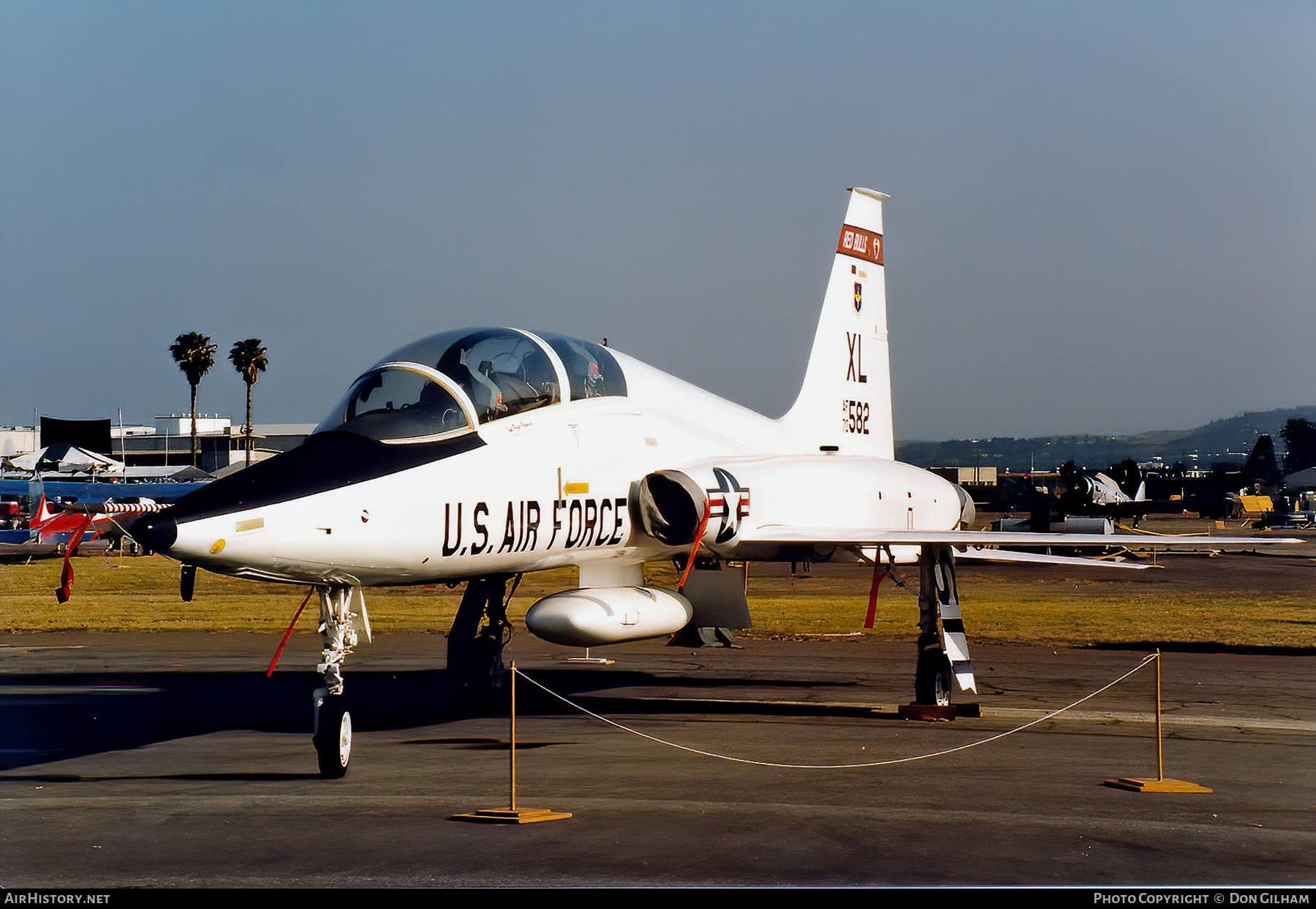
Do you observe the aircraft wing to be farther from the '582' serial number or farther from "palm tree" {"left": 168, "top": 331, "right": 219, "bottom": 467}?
"palm tree" {"left": 168, "top": 331, "right": 219, "bottom": 467}

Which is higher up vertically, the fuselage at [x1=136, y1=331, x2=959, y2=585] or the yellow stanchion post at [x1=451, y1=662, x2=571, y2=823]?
the fuselage at [x1=136, y1=331, x2=959, y2=585]

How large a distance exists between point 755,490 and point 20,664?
10.7 metres

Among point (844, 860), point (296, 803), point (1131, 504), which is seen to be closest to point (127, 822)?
point (296, 803)

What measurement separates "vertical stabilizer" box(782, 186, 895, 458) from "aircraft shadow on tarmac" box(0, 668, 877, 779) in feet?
11.7

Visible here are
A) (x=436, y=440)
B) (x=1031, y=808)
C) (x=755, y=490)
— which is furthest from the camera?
(x=755, y=490)

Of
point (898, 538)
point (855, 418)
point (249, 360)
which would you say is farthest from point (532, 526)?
point (249, 360)

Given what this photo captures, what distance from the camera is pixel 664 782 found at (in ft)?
28.5

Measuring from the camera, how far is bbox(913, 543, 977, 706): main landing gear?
1245 centimetres

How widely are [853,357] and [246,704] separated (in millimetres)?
8881

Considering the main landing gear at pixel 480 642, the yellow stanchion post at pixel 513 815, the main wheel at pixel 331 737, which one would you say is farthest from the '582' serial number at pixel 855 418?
the yellow stanchion post at pixel 513 815

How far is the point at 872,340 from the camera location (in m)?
17.2

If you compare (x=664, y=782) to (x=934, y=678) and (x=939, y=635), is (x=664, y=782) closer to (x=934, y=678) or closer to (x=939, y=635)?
(x=934, y=678)

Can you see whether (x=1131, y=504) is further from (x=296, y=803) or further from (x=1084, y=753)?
(x=296, y=803)

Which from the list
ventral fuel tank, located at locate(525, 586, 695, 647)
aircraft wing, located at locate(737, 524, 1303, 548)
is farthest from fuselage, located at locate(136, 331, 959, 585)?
ventral fuel tank, located at locate(525, 586, 695, 647)
